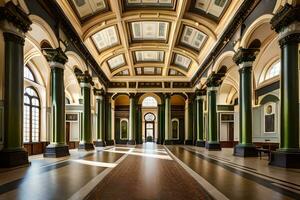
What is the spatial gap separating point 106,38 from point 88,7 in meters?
4.71

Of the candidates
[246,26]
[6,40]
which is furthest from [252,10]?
[6,40]

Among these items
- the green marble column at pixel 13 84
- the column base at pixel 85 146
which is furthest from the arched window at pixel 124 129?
the green marble column at pixel 13 84

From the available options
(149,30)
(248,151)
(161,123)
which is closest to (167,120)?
(161,123)

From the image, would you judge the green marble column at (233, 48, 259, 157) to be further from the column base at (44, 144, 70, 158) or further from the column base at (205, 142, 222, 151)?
the column base at (44, 144, 70, 158)

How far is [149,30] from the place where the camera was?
A: 62.2 feet

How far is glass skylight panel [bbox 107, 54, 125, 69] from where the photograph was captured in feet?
78.8

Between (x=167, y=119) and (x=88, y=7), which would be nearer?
(x=88, y=7)

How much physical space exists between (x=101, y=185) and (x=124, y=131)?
83.4ft

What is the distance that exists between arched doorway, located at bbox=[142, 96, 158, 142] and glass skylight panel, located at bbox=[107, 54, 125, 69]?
14752 millimetres

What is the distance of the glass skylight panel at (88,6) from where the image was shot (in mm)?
13641

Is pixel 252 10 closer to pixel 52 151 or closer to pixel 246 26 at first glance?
pixel 246 26

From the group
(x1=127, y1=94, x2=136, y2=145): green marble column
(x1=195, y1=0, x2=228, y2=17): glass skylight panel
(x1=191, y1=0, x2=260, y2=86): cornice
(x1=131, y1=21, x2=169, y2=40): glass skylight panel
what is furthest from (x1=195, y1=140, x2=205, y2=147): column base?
(x1=195, y1=0, x2=228, y2=17): glass skylight panel

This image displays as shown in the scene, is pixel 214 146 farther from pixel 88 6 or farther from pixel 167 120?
pixel 88 6

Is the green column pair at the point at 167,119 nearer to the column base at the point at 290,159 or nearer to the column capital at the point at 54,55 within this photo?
the column capital at the point at 54,55
